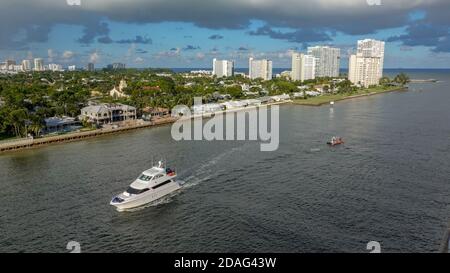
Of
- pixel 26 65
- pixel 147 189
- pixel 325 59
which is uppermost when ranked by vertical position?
pixel 325 59

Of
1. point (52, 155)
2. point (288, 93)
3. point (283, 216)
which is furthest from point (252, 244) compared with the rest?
point (288, 93)

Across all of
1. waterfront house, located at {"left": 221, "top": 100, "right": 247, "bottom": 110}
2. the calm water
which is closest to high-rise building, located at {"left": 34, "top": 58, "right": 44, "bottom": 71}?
waterfront house, located at {"left": 221, "top": 100, "right": 247, "bottom": 110}

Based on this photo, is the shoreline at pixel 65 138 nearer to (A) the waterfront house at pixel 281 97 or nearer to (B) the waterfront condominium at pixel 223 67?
(A) the waterfront house at pixel 281 97

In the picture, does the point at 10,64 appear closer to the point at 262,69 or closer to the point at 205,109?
the point at 262,69

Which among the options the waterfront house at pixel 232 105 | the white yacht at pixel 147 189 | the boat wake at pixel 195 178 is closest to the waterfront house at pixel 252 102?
the waterfront house at pixel 232 105

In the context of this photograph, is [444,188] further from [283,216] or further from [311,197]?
[283,216]

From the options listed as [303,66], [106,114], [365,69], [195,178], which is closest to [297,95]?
[106,114]
